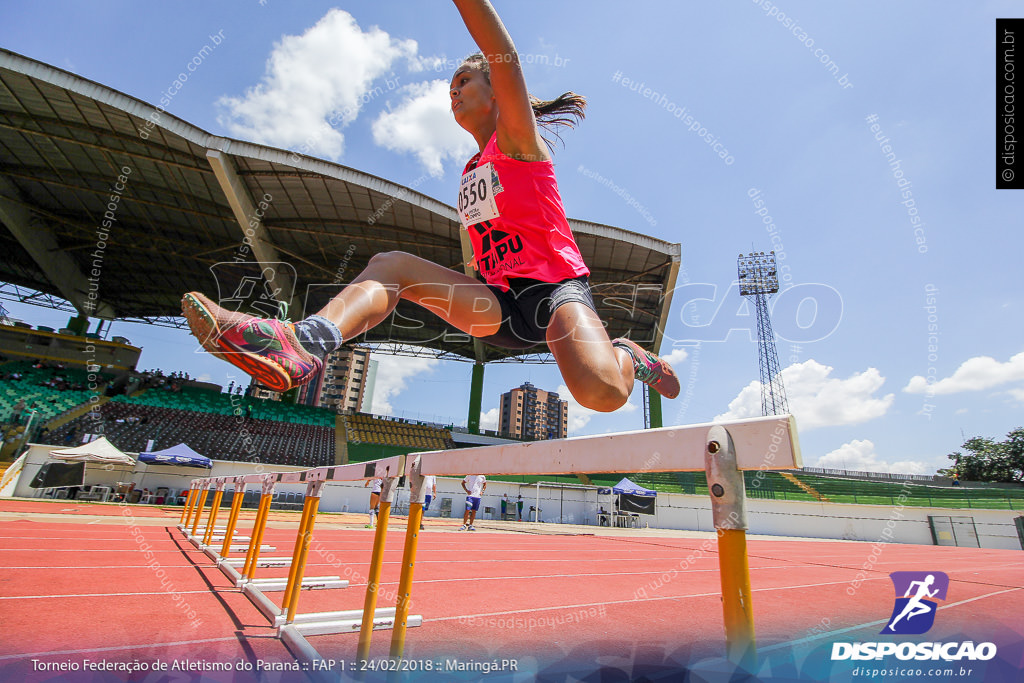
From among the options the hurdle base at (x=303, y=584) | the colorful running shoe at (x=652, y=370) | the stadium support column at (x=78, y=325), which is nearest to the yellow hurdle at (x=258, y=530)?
the hurdle base at (x=303, y=584)

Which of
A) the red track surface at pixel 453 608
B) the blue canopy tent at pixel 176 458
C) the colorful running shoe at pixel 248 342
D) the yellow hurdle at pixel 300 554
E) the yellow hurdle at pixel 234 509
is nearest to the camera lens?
the colorful running shoe at pixel 248 342

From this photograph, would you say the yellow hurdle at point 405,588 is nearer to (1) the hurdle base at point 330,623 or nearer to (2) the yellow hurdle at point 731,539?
(1) the hurdle base at point 330,623

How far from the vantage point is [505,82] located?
170 centimetres

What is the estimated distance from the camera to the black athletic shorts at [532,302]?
6.44 feet

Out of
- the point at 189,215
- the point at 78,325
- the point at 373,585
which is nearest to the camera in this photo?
the point at 373,585

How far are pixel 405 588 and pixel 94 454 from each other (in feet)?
47.3

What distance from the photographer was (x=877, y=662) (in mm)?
2623

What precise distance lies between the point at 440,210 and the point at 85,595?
1317cm

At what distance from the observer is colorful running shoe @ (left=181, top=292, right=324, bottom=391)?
133 cm

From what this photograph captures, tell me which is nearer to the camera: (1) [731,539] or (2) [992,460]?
(1) [731,539]

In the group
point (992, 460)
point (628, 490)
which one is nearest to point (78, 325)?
point (628, 490)

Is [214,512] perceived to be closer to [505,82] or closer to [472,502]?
[505,82]

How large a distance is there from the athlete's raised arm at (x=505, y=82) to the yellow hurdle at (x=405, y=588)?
1.41m

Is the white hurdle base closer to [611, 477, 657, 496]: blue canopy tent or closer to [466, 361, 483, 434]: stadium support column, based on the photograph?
[611, 477, 657, 496]: blue canopy tent
